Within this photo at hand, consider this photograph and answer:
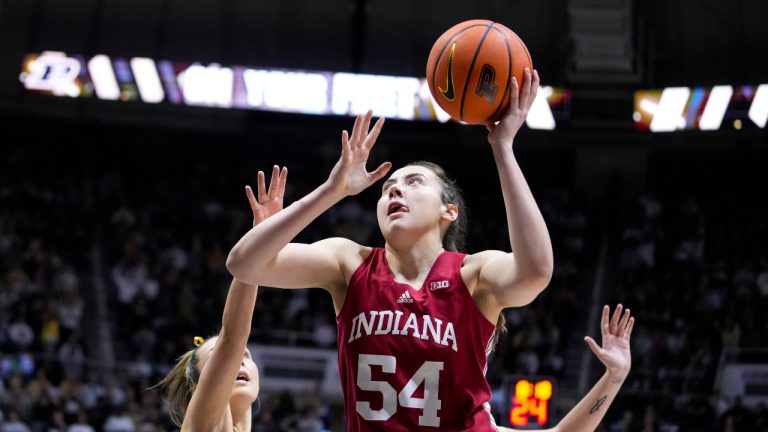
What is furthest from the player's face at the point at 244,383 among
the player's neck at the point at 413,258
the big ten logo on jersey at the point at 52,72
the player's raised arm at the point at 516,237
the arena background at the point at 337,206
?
the big ten logo on jersey at the point at 52,72

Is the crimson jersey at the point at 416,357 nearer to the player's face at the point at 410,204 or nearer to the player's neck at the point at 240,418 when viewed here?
the player's face at the point at 410,204

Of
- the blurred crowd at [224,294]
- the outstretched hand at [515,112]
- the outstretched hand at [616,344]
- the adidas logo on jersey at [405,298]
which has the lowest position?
the blurred crowd at [224,294]

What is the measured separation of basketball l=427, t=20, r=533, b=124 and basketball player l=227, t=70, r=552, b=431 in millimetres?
79

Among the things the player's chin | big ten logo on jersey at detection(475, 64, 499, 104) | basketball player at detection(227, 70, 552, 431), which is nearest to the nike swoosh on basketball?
big ten logo on jersey at detection(475, 64, 499, 104)

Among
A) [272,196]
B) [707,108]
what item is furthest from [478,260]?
[707,108]

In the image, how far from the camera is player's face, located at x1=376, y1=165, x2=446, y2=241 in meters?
3.73

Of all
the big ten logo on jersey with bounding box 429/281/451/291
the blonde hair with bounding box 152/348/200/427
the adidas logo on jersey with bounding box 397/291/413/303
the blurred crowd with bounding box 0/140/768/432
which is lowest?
the blurred crowd with bounding box 0/140/768/432

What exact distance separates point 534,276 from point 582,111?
18443 millimetres

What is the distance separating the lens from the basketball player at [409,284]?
3.42 m

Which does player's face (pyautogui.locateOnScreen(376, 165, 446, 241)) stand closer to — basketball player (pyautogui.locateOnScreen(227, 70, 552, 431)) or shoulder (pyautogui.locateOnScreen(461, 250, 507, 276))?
basketball player (pyautogui.locateOnScreen(227, 70, 552, 431))

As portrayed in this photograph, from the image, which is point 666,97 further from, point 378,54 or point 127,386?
point 127,386

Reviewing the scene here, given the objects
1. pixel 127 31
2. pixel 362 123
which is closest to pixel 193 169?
pixel 127 31

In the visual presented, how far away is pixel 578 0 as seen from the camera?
19.3 metres

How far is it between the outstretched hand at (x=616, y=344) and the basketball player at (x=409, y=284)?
0.61 meters
